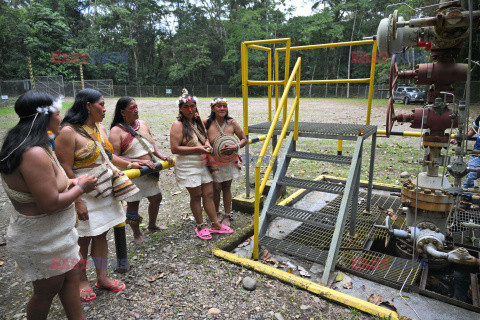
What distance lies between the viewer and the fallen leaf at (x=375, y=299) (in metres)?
2.69

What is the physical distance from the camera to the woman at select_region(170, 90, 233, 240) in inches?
140

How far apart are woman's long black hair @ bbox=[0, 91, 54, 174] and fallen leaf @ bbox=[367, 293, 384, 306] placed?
2884 millimetres

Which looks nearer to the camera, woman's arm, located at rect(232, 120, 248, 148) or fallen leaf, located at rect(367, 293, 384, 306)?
fallen leaf, located at rect(367, 293, 384, 306)

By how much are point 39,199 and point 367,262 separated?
3.10 metres

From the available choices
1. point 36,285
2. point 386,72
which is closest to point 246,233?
point 36,285

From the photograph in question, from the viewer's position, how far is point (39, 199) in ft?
5.99

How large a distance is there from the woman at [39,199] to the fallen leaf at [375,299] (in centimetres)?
246

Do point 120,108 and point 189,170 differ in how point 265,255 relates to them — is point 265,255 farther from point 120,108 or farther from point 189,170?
point 120,108

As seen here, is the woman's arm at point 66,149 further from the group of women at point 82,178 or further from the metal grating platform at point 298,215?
the metal grating platform at point 298,215

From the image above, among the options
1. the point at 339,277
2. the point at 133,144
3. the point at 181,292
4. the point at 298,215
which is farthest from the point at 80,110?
Answer: the point at 339,277

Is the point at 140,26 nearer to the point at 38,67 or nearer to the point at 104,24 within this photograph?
the point at 104,24

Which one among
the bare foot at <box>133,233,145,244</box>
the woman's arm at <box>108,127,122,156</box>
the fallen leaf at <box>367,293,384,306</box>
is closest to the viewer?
the fallen leaf at <box>367,293,384,306</box>

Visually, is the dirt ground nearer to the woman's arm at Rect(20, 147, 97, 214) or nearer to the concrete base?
the concrete base

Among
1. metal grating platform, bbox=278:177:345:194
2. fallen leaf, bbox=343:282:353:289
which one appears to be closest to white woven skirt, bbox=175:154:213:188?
metal grating platform, bbox=278:177:345:194
